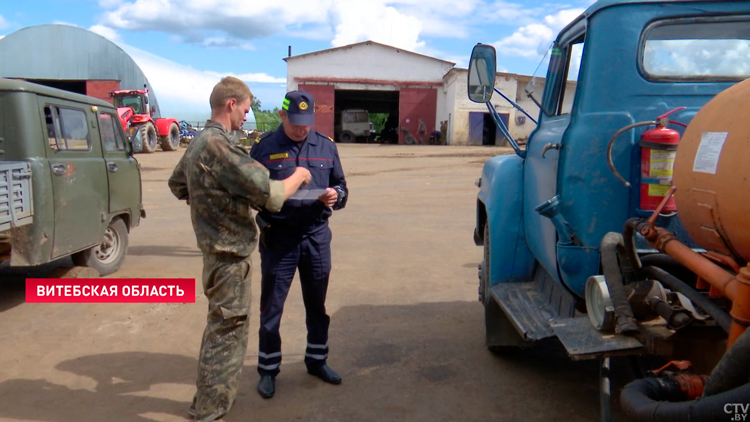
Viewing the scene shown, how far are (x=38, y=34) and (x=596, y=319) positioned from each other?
136 ft

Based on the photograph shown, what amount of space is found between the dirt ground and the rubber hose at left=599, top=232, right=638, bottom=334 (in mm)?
1367

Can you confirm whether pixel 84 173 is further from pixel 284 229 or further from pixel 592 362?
pixel 592 362

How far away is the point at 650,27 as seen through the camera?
3.10 meters

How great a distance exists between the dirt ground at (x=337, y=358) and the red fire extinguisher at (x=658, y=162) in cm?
151

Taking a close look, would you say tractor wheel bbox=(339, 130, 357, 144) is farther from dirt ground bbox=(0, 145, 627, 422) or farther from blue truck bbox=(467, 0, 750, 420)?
blue truck bbox=(467, 0, 750, 420)

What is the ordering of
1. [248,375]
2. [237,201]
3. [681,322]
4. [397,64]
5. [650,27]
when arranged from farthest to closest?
1. [397,64]
2. [248,375]
3. [237,201]
4. [650,27]
5. [681,322]

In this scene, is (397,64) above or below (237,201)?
above

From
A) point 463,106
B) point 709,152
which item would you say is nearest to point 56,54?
point 463,106

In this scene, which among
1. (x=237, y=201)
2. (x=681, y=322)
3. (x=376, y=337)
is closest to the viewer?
(x=681, y=322)

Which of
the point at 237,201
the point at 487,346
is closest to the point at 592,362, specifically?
the point at 487,346

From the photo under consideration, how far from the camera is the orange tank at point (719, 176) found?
6.76ft

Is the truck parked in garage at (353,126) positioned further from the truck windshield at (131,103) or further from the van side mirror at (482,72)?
the van side mirror at (482,72)

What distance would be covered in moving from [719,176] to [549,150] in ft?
4.13

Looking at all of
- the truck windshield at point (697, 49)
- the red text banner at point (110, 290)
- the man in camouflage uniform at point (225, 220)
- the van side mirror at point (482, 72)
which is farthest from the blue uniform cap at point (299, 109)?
the red text banner at point (110, 290)
